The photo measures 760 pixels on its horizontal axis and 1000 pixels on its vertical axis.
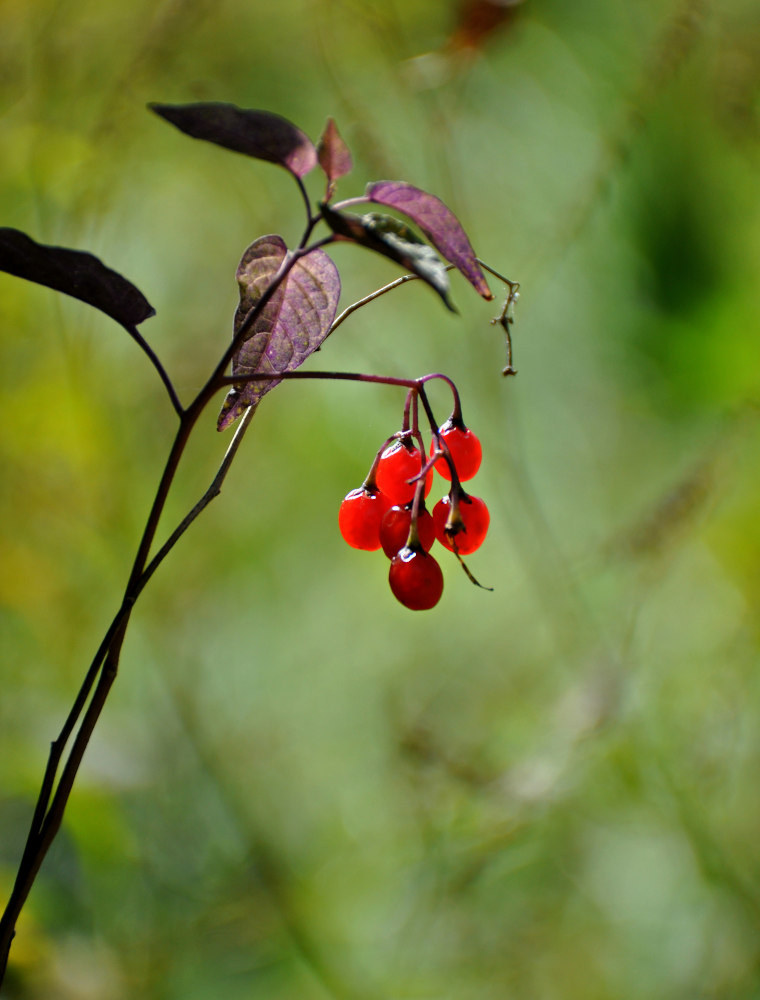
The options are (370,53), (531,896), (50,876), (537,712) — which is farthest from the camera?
(370,53)

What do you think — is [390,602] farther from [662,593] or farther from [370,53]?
[370,53]

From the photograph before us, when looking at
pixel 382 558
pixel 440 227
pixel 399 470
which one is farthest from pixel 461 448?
pixel 382 558

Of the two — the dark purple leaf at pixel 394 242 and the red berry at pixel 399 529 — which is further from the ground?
the dark purple leaf at pixel 394 242

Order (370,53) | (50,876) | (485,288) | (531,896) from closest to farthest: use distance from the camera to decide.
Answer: (485,288) → (50,876) → (531,896) → (370,53)

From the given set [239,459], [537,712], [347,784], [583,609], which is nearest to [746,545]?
[583,609]

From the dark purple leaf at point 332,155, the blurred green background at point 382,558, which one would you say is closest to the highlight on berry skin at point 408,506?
the dark purple leaf at point 332,155

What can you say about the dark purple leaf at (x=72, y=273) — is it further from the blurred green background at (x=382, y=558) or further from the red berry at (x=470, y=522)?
the blurred green background at (x=382, y=558)
